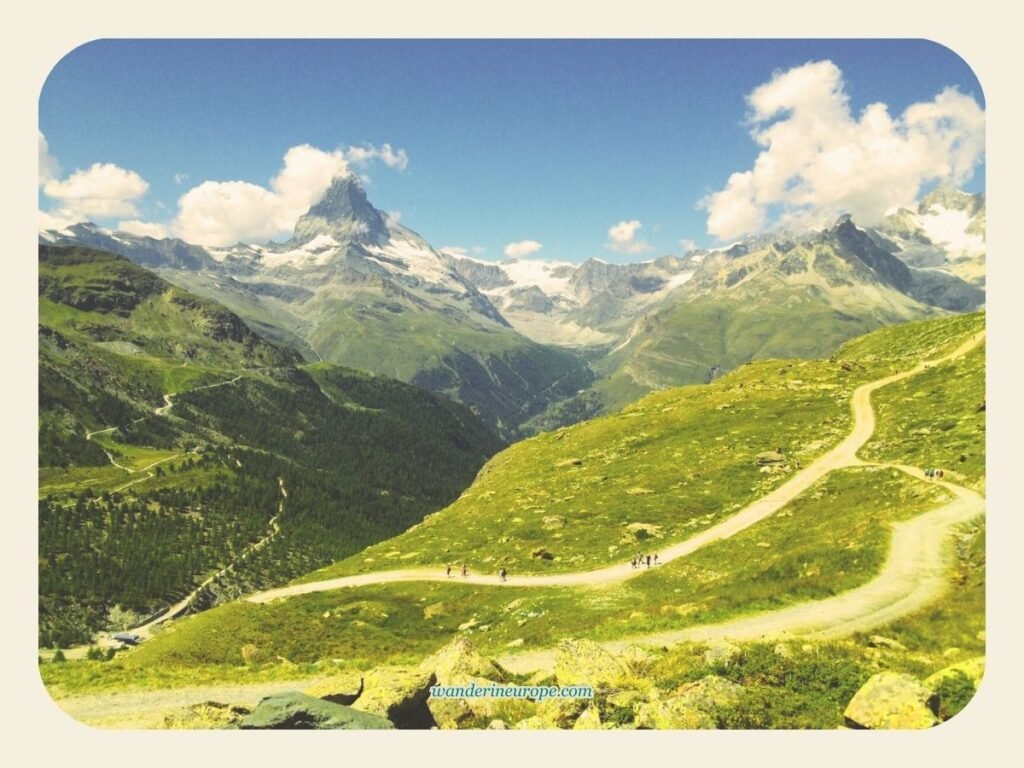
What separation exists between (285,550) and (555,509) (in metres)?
116

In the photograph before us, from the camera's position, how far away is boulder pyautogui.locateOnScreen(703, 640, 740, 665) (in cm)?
1690

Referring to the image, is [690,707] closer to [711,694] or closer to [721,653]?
[711,694]

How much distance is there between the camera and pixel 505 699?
17688 millimetres

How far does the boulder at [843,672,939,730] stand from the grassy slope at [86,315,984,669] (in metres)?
3.56

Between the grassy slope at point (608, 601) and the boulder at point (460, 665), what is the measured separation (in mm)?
6002

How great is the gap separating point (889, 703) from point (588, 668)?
25.6 feet

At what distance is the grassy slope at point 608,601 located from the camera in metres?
24.0

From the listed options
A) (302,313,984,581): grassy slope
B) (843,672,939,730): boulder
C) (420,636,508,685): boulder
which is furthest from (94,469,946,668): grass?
(843,672,939,730): boulder

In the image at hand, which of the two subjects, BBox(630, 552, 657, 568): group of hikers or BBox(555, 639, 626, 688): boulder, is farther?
BBox(630, 552, 657, 568): group of hikers

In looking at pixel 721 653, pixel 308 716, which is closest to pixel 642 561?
pixel 721 653

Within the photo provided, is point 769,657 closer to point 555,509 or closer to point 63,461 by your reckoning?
point 555,509

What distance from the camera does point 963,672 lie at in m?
16.4

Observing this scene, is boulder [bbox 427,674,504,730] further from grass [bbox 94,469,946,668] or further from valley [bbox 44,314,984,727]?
grass [bbox 94,469,946,668]
